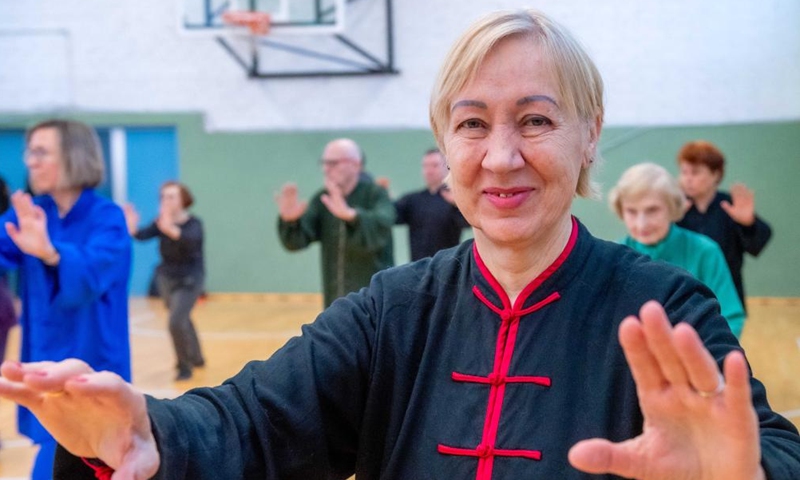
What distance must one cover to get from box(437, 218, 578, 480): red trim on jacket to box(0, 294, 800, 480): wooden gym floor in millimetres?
4276

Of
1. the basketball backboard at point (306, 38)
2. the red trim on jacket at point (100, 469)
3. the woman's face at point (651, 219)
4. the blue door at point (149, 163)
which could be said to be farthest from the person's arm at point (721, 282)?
the blue door at point (149, 163)

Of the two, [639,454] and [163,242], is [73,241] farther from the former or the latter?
[163,242]

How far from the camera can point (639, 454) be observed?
4.23 ft

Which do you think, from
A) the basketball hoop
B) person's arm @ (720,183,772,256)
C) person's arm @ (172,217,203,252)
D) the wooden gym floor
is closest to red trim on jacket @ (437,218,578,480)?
the wooden gym floor

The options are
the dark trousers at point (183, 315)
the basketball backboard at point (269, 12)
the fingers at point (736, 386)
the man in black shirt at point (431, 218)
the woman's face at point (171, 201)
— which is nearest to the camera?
the fingers at point (736, 386)

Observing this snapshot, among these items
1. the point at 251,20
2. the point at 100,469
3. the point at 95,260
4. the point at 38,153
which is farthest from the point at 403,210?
the point at 100,469

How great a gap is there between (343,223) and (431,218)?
1312 millimetres

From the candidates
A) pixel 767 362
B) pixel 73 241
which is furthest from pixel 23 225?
pixel 767 362

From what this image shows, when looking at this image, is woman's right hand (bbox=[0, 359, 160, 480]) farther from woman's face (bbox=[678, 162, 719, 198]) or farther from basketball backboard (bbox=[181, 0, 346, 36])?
basketball backboard (bbox=[181, 0, 346, 36])

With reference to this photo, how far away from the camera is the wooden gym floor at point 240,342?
6367 mm

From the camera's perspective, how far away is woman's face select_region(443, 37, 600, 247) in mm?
1652

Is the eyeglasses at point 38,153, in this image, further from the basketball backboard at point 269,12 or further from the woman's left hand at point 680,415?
the basketball backboard at point 269,12

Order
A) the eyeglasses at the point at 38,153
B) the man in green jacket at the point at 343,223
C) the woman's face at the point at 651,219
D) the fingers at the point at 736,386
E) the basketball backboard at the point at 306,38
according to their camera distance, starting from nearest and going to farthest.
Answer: the fingers at the point at 736,386 → the eyeglasses at the point at 38,153 → the woman's face at the point at 651,219 → the man in green jacket at the point at 343,223 → the basketball backboard at the point at 306,38

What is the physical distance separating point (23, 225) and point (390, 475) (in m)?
2.67
